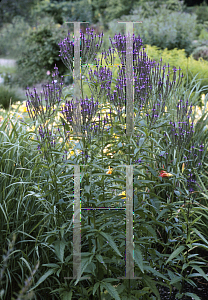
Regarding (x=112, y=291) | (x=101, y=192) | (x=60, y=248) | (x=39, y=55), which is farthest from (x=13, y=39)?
(x=112, y=291)

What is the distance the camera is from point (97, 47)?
181cm

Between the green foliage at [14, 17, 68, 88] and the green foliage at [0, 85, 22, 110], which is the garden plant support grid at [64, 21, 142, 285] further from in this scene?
the green foliage at [14, 17, 68, 88]

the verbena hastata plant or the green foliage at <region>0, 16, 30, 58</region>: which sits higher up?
the green foliage at <region>0, 16, 30, 58</region>

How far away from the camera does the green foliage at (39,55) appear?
10227 millimetres

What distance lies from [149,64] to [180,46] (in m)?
7.61

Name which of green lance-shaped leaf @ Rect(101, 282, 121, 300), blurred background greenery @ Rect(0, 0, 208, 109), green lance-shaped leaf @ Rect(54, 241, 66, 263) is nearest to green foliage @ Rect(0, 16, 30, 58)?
blurred background greenery @ Rect(0, 0, 208, 109)

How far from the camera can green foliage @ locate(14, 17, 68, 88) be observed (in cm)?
1023

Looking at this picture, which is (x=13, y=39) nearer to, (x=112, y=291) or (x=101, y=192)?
(x=101, y=192)

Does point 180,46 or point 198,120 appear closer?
point 198,120

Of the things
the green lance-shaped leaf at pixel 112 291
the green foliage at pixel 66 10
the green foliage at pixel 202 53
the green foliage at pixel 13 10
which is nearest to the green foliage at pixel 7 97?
the green foliage at pixel 202 53

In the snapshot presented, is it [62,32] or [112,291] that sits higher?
[62,32]

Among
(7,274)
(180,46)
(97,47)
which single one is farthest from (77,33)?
(180,46)

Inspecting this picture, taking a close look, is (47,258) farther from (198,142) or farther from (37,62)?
(37,62)

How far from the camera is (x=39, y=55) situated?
10.4 metres
